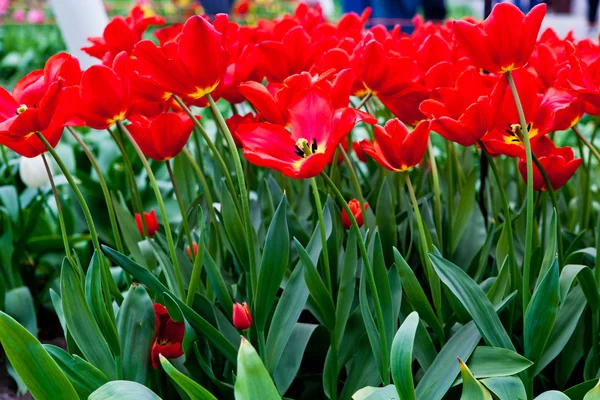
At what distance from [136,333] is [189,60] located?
37 cm

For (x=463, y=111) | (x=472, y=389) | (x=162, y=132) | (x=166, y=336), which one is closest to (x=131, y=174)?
(x=162, y=132)

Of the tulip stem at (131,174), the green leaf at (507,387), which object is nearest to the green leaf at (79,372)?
the tulip stem at (131,174)

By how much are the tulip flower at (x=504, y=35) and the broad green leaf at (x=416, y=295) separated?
28 cm

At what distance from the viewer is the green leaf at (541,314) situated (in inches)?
34.0

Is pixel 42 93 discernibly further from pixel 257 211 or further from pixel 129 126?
pixel 257 211

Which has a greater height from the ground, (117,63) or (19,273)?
(117,63)

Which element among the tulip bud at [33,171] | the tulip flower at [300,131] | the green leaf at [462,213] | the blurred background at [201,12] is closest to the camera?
the tulip flower at [300,131]

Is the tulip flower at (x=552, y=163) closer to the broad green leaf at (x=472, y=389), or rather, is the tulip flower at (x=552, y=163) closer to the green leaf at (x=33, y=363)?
the broad green leaf at (x=472, y=389)

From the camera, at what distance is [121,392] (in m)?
0.83

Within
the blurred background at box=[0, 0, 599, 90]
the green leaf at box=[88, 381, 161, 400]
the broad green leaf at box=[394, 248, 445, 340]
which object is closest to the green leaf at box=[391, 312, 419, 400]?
the broad green leaf at box=[394, 248, 445, 340]

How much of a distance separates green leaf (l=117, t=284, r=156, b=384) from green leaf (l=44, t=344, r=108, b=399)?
0.05 metres

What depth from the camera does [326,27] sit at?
4.83ft

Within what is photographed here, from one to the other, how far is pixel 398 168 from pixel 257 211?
1.35 feet

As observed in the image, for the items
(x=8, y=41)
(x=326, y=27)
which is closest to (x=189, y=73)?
(x=326, y=27)
